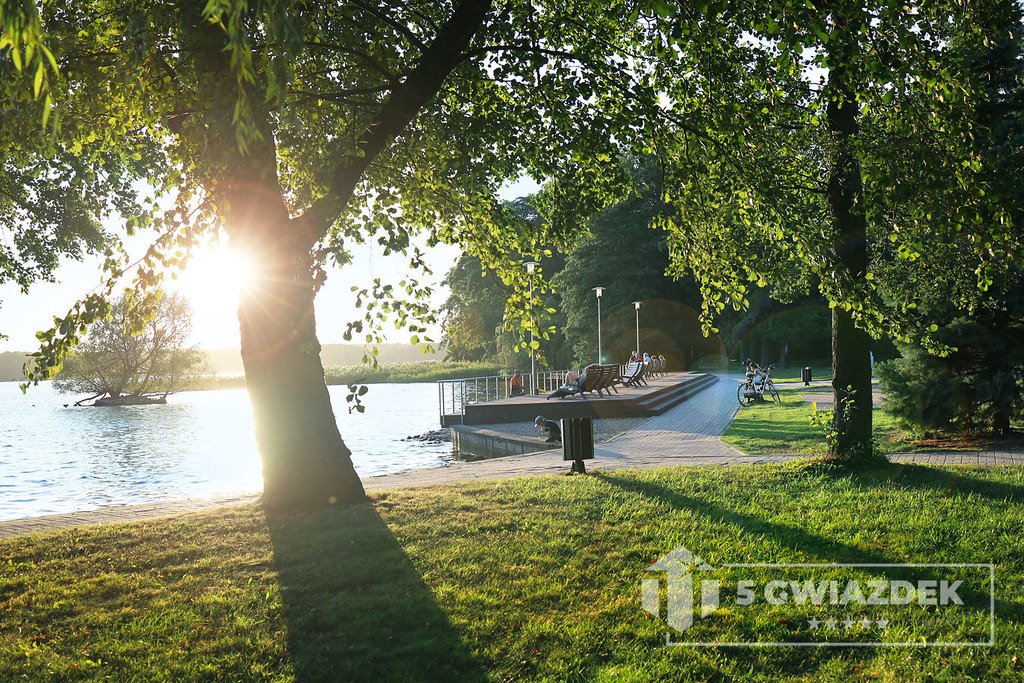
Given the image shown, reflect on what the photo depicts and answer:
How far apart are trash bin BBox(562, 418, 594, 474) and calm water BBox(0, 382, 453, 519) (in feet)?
19.1

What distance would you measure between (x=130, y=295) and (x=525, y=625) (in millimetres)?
4799

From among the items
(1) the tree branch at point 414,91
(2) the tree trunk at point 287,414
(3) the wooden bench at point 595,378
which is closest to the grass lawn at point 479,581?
(2) the tree trunk at point 287,414

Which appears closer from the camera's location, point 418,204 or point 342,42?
point 342,42

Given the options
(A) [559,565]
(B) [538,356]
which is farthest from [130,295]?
(A) [559,565]

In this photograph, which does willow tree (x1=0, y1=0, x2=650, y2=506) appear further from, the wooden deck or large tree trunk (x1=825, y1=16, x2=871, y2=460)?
the wooden deck

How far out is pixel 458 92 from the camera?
28.0ft

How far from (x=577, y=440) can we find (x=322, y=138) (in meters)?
5.14

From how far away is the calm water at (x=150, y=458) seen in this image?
13.6 meters

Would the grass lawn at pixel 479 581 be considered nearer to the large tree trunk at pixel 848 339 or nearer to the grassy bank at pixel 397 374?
the large tree trunk at pixel 848 339

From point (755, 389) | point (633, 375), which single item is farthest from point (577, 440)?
point (633, 375)

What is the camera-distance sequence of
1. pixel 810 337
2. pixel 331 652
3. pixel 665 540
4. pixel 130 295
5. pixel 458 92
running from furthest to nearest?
pixel 810 337 → pixel 458 92 → pixel 130 295 → pixel 665 540 → pixel 331 652

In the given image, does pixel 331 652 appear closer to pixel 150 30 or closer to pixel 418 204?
pixel 150 30

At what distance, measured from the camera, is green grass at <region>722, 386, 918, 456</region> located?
1243 centimetres

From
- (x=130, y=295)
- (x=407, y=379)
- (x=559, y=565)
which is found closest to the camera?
(x=559, y=565)
